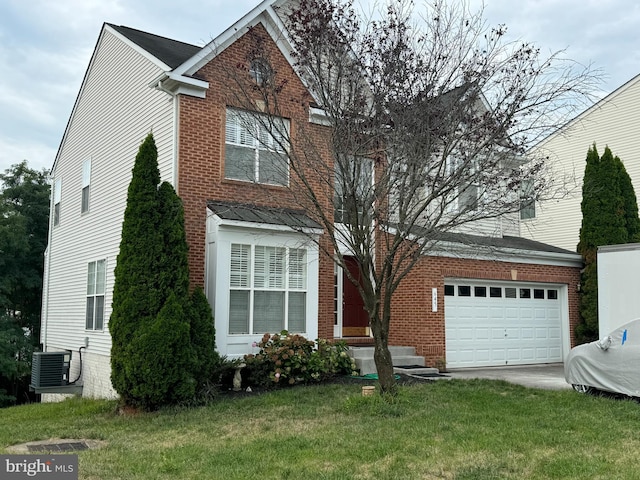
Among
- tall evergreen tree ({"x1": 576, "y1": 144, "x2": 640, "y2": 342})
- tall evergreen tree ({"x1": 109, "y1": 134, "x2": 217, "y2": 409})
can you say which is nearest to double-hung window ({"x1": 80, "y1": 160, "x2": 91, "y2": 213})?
tall evergreen tree ({"x1": 109, "y1": 134, "x2": 217, "y2": 409})

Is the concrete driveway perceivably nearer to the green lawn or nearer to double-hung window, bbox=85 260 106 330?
the green lawn

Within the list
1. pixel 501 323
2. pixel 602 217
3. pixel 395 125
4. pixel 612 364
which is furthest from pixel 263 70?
pixel 602 217

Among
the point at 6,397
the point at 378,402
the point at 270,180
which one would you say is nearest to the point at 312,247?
the point at 270,180

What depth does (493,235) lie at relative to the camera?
56.2ft

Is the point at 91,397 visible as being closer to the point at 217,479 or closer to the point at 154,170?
the point at 154,170

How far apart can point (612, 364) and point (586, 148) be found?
573 inches

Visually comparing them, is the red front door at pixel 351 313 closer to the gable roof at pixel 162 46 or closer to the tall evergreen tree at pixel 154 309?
the tall evergreen tree at pixel 154 309

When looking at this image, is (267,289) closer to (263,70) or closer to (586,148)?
(263,70)

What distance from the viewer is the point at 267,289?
1238 centimetres

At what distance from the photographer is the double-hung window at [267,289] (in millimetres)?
12031

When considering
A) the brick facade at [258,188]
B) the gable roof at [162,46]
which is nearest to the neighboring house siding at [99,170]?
the gable roof at [162,46]

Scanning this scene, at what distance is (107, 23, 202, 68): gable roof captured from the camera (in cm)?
1315

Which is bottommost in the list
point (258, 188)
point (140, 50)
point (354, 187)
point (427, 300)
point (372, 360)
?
point (372, 360)

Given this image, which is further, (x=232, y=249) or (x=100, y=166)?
(x=100, y=166)
